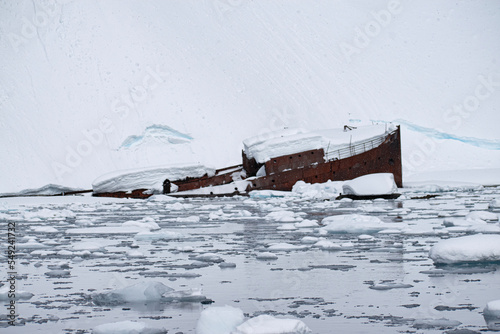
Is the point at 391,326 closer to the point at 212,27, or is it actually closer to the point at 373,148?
the point at 373,148

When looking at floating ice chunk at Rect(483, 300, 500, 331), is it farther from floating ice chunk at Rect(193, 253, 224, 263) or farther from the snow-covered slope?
the snow-covered slope

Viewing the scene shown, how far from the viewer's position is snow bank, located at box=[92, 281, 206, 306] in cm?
361

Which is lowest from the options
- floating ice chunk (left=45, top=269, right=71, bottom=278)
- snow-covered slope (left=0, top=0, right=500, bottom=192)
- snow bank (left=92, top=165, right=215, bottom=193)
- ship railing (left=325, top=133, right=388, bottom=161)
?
floating ice chunk (left=45, top=269, right=71, bottom=278)

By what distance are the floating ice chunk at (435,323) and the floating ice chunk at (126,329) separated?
3.55 feet

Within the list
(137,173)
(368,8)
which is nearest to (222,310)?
(137,173)

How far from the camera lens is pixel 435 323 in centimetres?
300

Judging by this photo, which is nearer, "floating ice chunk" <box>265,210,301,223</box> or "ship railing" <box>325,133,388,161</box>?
"floating ice chunk" <box>265,210,301,223</box>

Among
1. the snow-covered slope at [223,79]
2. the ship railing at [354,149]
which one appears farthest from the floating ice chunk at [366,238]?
the snow-covered slope at [223,79]

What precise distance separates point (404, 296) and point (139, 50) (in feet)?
88.1

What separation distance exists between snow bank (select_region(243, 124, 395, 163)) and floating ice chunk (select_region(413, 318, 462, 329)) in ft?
50.9

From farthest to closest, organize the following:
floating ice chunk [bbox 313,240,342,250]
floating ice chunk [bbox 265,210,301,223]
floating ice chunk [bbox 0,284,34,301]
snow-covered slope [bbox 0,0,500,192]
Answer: snow-covered slope [bbox 0,0,500,192] < floating ice chunk [bbox 265,210,301,223] < floating ice chunk [bbox 313,240,342,250] < floating ice chunk [bbox 0,284,34,301]

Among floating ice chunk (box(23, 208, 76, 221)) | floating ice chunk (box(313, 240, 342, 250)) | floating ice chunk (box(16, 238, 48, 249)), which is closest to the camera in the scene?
floating ice chunk (box(313, 240, 342, 250))

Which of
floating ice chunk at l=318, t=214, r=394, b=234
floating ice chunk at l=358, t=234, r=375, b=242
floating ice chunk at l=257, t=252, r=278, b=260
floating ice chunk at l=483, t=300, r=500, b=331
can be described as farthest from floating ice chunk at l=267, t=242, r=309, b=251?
floating ice chunk at l=483, t=300, r=500, b=331

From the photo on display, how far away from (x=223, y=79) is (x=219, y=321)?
27.1 metres
